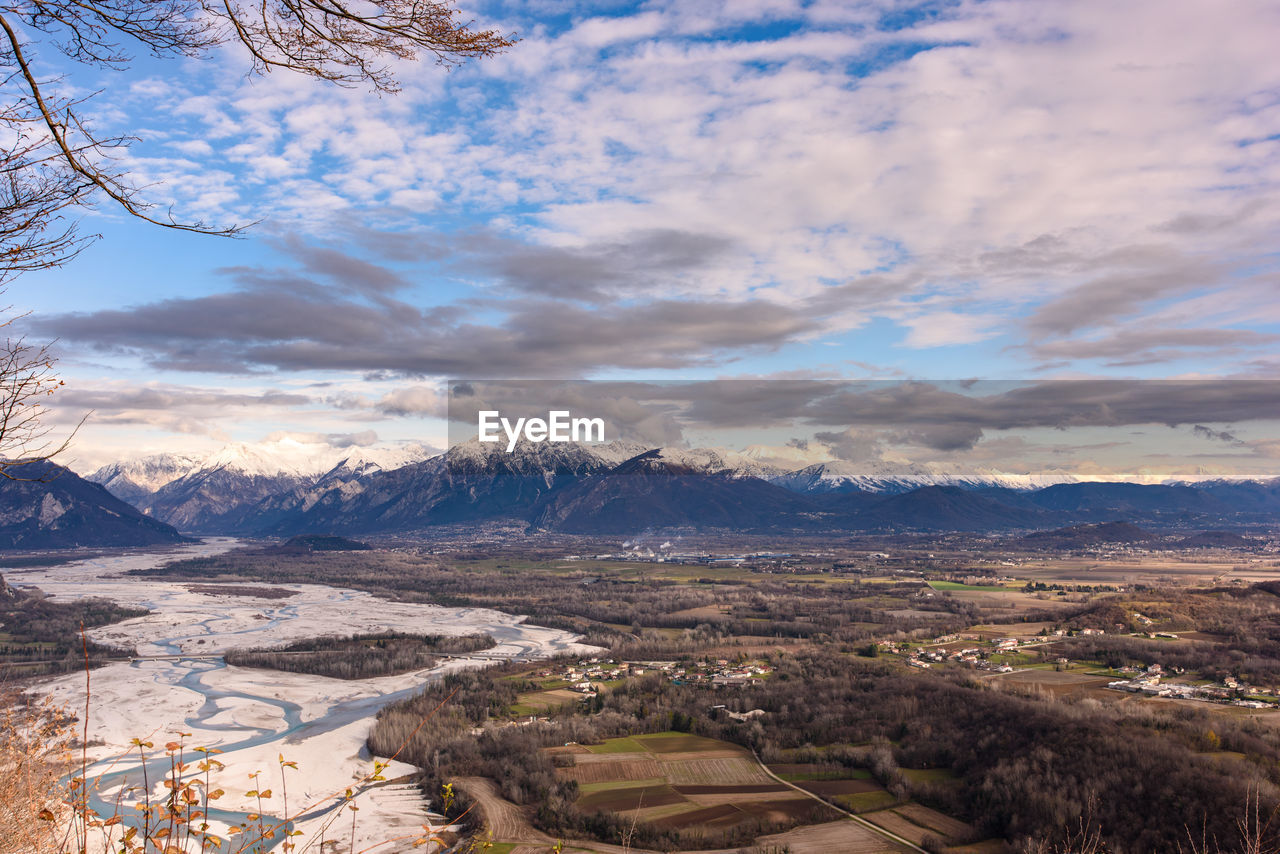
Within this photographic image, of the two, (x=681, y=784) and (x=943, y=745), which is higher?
A: (x=943, y=745)

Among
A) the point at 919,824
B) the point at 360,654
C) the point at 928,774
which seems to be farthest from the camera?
the point at 360,654

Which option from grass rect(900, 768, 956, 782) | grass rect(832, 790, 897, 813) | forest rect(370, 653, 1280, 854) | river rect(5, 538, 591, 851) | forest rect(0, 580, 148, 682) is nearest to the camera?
forest rect(370, 653, 1280, 854)

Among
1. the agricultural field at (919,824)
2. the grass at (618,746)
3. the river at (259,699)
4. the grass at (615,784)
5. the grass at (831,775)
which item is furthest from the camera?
the grass at (618,746)

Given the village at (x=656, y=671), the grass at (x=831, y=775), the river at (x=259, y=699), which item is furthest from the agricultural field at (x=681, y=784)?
the village at (x=656, y=671)

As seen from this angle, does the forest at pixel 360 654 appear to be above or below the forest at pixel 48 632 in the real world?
below

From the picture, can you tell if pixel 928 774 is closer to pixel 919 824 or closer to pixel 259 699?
pixel 919 824

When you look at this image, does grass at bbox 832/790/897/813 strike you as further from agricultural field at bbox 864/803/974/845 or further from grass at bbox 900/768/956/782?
grass at bbox 900/768/956/782

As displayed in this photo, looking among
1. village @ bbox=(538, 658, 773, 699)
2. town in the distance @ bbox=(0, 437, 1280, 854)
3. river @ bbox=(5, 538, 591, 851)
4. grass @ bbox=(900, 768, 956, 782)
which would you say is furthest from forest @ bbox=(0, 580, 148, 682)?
grass @ bbox=(900, 768, 956, 782)

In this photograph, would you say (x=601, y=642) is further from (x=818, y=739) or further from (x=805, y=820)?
(x=805, y=820)

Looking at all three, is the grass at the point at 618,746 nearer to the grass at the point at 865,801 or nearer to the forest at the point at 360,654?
the grass at the point at 865,801

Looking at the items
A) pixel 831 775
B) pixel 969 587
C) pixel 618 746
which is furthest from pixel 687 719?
pixel 969 587

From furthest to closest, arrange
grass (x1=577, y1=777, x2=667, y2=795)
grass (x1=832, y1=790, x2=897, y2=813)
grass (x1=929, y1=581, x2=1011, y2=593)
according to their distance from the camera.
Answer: grass (x1=929, y1=581, x2=1011, y2=593), grass (x1=577, y1=777, x2=667, y2=795), grass (x1=832, y1=790, x2=897, y2=813)

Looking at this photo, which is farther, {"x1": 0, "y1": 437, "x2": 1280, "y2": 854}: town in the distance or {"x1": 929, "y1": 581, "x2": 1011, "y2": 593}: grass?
{"x1": 929, "y1": 581, "x2": 1011, "y2": 593}: grass

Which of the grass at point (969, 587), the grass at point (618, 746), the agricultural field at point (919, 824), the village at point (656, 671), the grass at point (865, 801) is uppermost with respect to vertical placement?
the agricultural field at point (919, 824)
